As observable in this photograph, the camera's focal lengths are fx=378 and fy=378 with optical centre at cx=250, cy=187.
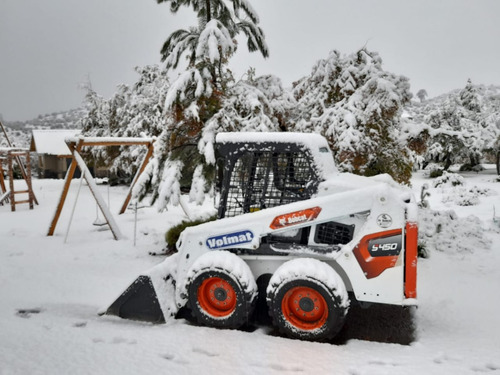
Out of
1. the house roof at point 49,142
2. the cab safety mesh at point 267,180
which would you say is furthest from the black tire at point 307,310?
the house roof at point 49,142

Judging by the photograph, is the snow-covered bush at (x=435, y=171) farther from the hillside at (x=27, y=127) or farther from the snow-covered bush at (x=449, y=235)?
the hillside at (x=27, y=127)

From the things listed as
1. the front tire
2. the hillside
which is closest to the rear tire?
the front tire

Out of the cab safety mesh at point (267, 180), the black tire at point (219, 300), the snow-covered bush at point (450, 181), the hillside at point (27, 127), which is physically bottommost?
the black tire at point (219, 300)

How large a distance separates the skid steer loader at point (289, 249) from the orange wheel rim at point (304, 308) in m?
0.01

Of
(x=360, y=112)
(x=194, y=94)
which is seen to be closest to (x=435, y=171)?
(x=360, y=112)

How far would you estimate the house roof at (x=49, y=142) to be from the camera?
32.2m

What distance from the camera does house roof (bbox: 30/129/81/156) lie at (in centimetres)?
3222

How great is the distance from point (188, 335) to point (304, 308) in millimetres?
1233

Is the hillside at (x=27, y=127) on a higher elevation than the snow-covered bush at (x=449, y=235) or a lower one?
higher

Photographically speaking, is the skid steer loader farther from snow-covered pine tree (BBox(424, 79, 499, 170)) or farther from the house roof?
the house roof

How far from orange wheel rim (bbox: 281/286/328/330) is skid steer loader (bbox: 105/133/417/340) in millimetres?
10

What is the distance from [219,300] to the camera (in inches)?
164

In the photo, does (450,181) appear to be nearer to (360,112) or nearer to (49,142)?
(360,112)

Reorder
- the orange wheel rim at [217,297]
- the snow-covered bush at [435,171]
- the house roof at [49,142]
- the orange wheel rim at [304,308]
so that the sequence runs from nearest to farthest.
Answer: the orange wheel rim at [304,308] < the orange wheel rim at [217,297] < the snow-covered bush at [435,171] < the house roof at [49,142]
